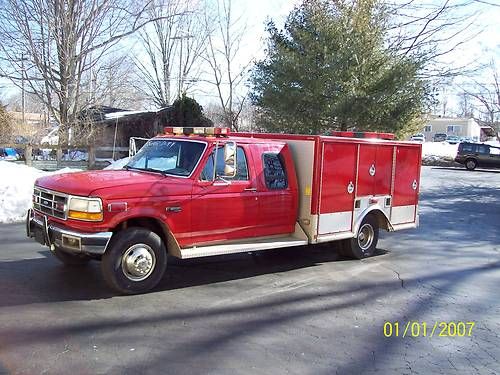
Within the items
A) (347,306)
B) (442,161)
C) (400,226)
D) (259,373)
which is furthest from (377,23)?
(442,161)

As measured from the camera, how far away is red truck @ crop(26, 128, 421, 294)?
5.78 m

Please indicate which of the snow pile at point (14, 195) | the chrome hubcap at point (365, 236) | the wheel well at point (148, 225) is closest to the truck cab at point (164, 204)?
the wheel well at point (148, 225)

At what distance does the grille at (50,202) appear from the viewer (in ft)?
19.2

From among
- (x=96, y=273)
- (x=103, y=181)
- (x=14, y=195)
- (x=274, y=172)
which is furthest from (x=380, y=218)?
(x=14, y=195)

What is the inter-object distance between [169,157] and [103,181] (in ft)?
3.80

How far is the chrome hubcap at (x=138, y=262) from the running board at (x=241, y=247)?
1.31 ft

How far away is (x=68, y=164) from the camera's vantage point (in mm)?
17422

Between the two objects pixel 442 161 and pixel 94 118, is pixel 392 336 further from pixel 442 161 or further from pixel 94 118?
pixel 442 161

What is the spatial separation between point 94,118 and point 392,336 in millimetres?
23496

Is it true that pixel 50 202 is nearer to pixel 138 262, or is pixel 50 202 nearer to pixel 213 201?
pixel 138 262

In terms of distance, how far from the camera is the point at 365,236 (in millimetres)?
8695

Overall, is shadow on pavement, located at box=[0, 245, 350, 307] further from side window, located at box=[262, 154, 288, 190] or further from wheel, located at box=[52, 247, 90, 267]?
side window, located at box=[262, 154, 288, 190]

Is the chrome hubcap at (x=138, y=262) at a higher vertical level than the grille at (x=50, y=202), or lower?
lower

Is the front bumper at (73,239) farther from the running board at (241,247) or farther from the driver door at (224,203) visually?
the driver door at (224,203)
